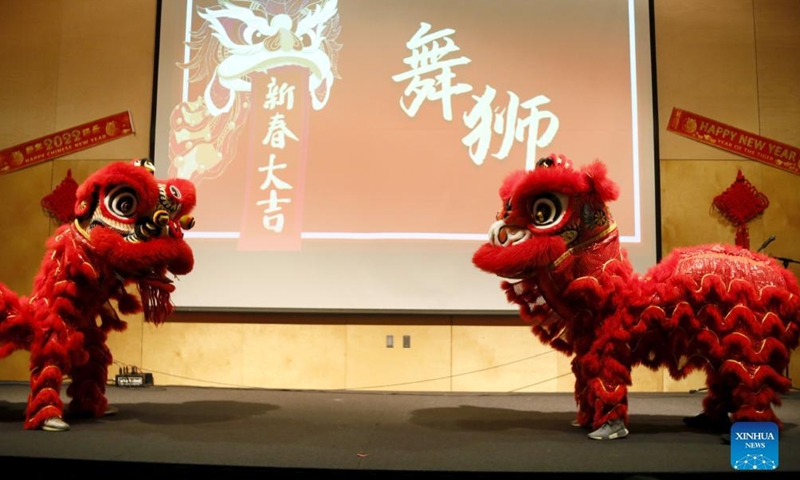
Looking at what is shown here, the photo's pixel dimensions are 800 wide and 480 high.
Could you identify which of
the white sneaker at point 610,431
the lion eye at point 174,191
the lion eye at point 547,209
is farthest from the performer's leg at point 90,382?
the white sneaker at point 610,431

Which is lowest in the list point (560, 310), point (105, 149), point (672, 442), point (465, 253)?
point (672, 442)

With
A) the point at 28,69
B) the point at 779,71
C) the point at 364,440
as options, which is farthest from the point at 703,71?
the point at 28,69

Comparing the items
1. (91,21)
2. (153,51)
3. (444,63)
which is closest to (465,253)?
(444,63)

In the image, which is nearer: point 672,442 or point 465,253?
point 672,442

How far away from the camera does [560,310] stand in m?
2.88

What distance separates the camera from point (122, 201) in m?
2.93

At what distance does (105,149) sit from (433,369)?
2614 mm

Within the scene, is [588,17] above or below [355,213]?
above

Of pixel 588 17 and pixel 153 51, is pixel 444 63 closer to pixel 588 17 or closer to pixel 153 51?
pixel 588 17

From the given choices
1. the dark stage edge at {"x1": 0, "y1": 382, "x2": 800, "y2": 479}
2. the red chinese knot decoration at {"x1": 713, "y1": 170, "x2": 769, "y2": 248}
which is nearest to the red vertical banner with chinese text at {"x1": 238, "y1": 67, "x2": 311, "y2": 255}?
the dark stage edge at {"x1": 0, "y1": 382, "x2": 800, "y2": 479}

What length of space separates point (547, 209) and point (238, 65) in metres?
2.59

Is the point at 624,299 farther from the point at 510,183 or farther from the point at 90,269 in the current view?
the point at 90,269

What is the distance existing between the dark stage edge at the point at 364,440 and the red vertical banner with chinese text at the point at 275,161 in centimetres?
109

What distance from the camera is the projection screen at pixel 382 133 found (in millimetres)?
4387
